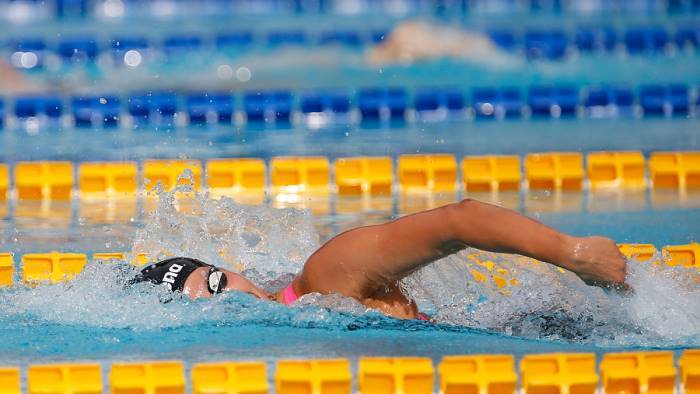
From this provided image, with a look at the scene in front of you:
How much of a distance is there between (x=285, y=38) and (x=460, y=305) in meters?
8.03

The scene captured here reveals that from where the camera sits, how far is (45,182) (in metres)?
5.98

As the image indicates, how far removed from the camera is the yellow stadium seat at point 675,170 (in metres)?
6.05

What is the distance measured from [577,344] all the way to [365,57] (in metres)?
8.07

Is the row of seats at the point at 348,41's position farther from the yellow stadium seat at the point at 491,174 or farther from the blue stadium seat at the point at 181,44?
the yellow stadium seat at the point at 491,174

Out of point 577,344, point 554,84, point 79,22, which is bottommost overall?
point 577,344

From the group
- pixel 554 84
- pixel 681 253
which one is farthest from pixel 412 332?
pixel 554 84

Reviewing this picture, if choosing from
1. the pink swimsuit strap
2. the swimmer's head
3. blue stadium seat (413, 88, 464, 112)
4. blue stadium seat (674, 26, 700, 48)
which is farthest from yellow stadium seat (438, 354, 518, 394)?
blue stadium seat (674, 26, 700, 48)

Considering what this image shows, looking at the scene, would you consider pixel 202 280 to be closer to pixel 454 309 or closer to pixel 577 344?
pixel 454 309

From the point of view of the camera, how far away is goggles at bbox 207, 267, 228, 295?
10.6 ft

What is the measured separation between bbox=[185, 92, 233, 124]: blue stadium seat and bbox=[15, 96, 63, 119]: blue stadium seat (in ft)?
3.11

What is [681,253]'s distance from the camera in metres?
4.29

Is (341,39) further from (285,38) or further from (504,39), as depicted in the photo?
(504,39)

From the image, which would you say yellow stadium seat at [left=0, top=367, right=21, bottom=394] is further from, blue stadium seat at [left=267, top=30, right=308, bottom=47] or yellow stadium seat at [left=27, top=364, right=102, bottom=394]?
blue stadium seat at [left=267, top=30, right=308, bottom=47]

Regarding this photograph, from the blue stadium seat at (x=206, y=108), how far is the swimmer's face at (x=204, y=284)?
5384mm
